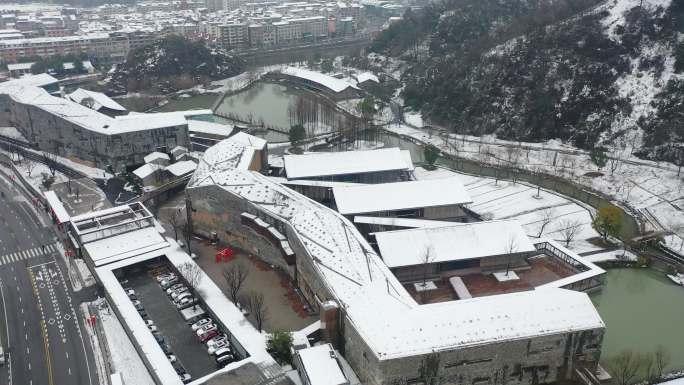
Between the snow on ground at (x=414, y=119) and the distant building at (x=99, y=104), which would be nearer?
the distant building at (x=99, y=104)

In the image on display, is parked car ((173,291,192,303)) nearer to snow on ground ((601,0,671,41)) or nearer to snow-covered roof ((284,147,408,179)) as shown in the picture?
snow-covered roof ((284,147,408,179))

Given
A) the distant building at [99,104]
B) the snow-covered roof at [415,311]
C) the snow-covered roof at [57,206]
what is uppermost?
the distant building at [99,104]

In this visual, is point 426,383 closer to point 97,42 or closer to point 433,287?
point 433,287

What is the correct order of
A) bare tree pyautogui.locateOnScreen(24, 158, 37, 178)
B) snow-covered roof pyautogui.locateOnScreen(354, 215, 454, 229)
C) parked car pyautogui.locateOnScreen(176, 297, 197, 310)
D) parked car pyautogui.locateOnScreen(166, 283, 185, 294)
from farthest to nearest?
bare tree pyautogui.locateOnScreen(24, 158, 37, 178), snow-covered roof pyautogui.locateOnScreen(354, 215, 454, 229), parked car pyautogui.locateOnScreen(166, 283, 185, 294), parked car pyautogui.locateOnScreen(176, 297, 197, 310)

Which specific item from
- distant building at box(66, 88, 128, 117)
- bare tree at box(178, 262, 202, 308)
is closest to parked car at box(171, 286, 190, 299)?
bare tree at box(178, 262, 202, 308)

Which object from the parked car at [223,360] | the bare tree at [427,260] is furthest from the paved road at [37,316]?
the bare tree at [427,260]

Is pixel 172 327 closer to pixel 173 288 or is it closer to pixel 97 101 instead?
pixel 173 288

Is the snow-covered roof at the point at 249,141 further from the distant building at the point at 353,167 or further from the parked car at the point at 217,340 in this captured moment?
the parked car at the point at 217,340

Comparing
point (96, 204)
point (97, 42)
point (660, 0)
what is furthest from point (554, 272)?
point (97, 42)
